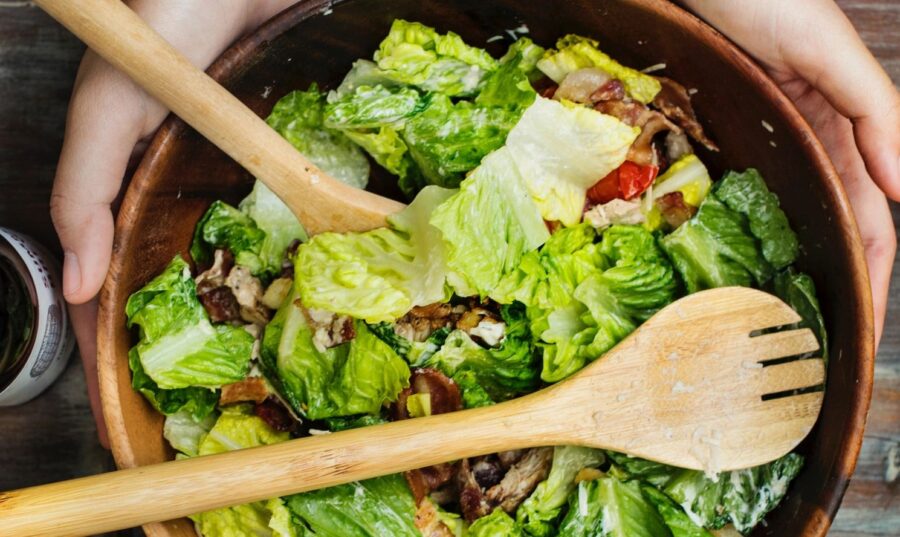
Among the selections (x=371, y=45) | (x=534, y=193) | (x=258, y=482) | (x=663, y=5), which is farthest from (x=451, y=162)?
(x=258, y=482)

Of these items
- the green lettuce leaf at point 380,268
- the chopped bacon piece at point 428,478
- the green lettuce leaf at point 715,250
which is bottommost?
the chopped bacon piece at point 428,478

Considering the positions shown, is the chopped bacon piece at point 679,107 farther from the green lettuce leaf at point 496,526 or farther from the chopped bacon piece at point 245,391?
the chopped bacon piece at point 245,391

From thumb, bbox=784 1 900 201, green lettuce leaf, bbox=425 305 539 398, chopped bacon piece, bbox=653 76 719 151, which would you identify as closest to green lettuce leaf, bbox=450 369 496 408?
green lettuce leaf, bbox=425 305 539 398

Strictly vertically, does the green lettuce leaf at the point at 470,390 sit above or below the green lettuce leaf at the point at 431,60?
below

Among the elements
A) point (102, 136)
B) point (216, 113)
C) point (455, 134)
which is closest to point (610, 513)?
point (455, 134)

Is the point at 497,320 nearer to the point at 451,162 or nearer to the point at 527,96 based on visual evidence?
the point at 451,162

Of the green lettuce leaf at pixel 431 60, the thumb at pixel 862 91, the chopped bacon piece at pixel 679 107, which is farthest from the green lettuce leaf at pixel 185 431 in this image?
the thumb at pixel 862 91
